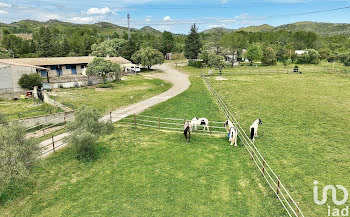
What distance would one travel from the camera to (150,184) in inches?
442

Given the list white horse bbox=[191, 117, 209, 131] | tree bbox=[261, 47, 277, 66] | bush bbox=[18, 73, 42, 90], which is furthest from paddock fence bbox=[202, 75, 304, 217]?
tree bbox=[261, 47, 277, 66]

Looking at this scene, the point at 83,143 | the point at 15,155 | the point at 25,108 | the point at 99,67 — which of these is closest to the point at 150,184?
the point at 83,143

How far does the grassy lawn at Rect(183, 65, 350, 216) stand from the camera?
11438 mm

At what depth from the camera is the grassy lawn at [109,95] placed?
25.0m

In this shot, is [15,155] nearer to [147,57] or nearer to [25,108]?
[25,108]

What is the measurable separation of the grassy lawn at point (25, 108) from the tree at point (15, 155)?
462 inches

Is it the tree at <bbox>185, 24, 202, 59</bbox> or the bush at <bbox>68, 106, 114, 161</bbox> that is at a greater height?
the tree at <bbox>185, 24, 202, 59</bbox>

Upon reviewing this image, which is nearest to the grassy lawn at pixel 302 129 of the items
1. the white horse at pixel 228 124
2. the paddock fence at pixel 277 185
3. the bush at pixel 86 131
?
the paddock fence at pixel 277 185

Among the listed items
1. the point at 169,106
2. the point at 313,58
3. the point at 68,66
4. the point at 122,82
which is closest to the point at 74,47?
the point at 68,66

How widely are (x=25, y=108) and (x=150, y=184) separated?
19.0 m

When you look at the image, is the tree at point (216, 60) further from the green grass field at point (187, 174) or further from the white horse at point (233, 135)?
the white horse at point (233, 135)

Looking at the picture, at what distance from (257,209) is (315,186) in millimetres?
3396

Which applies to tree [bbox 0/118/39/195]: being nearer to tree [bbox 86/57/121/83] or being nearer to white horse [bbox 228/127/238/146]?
white horse [bbox 228/127/238/146]

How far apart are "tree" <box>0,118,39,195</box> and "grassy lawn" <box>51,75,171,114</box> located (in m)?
11.5
